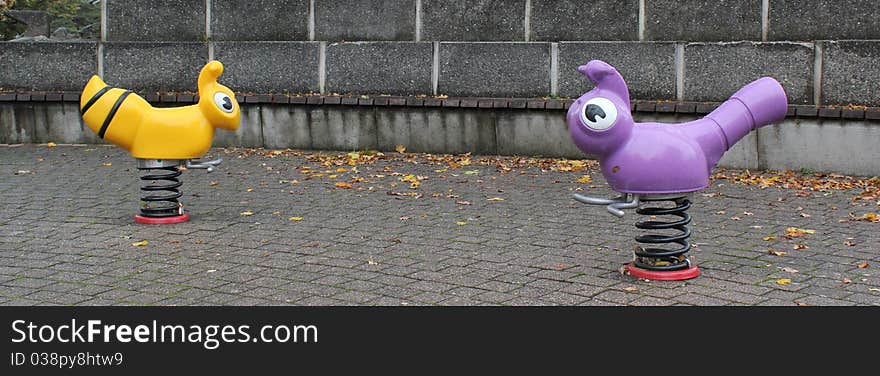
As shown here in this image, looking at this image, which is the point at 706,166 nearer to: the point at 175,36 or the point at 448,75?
the point at 448,75

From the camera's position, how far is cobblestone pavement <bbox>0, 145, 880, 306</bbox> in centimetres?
666

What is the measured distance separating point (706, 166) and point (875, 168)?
4.86m

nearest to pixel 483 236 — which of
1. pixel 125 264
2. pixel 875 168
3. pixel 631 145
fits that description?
pixel 631 145

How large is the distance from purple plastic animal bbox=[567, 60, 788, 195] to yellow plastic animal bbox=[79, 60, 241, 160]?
3362mm

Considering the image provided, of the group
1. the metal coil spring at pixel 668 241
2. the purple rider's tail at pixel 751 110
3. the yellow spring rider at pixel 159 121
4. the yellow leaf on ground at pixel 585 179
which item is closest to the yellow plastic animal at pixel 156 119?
the yellow spring rider at pixel 159 121

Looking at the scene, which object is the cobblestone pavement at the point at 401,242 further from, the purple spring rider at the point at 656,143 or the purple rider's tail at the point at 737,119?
the purple rider's tail at the point at 737,119

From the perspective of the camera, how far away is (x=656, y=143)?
670cm

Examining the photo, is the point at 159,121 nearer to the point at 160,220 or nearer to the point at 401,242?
the point at 160,220

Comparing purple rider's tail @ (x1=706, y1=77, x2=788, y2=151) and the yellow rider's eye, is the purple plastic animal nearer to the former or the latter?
purple rider's tail @ (x1=706, y1=77, x2=788, y2=151)

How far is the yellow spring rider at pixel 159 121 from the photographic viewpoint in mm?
8836

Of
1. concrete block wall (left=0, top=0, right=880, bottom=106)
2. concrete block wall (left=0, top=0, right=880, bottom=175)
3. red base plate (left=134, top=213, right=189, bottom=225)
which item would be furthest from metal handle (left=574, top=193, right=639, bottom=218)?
concrete block wall (left=0, top=0, right=880, bottom=106)

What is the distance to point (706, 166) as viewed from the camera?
6867 millimetres

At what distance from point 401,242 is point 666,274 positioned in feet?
6.85

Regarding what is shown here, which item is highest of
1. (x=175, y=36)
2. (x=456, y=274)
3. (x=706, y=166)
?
(x=175, y=36)
